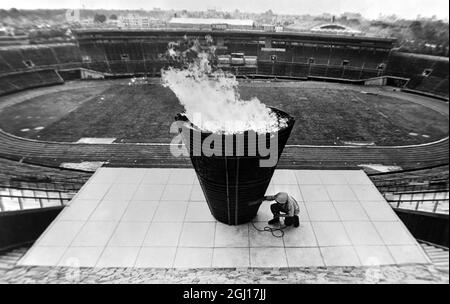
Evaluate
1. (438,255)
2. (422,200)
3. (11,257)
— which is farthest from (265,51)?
(11,257)

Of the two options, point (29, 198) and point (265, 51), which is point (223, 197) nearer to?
point (29, 198)

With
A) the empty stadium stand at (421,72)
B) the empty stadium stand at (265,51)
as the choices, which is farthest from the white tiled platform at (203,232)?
the empty stadium stand at (265,51)

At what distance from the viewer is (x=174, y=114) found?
2433 centimetres

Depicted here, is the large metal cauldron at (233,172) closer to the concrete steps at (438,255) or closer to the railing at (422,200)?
the concrete steps at (438,255)

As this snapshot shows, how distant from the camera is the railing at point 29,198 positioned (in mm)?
8734

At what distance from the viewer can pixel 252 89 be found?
105ft

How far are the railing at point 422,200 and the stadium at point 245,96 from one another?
5 cm

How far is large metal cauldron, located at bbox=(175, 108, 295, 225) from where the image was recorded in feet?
22.3

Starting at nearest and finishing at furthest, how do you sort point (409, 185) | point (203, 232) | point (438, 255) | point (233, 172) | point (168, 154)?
1. point (438, 255)
2. point (233, 172)
3. point (203, 232)
4. point (409, 185)
5. point (168, 154)

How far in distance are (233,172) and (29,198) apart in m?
6.91

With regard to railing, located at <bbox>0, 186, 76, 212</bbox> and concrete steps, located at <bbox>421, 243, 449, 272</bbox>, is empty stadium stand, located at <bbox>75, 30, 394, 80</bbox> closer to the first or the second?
railing, located at <bbox>0, 186, 76, 212</bbox>

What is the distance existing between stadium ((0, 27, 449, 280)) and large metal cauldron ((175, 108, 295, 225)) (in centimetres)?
236
